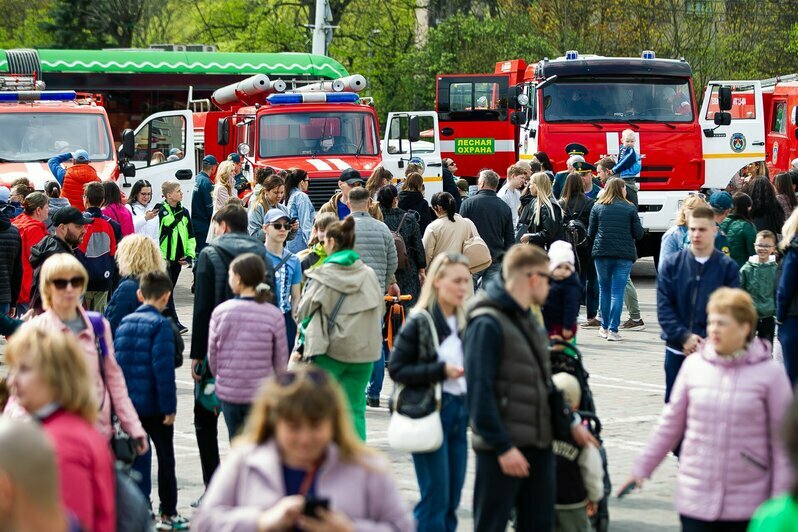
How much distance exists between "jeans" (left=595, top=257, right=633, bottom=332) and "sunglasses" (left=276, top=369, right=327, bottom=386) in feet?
35.6

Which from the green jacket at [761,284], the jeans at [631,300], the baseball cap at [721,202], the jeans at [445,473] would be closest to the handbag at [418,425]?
the jeans at [445,473]

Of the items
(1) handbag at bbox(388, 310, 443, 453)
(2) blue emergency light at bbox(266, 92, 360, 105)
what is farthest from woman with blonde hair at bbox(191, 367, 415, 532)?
(2) blue emergency light at bbox(266, 92, 360, 105)

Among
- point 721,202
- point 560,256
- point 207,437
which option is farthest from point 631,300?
point 207,437

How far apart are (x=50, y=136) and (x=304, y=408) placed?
16.8 meters

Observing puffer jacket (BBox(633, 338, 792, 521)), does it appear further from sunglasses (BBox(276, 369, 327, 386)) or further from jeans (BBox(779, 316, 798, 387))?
jeans (BBox(779, 316, 798, 387))

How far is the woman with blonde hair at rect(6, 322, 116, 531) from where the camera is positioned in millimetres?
4508

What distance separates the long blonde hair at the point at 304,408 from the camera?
3.98 metres

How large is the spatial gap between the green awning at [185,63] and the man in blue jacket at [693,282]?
21.9 meters

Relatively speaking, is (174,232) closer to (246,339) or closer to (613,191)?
(613,191)

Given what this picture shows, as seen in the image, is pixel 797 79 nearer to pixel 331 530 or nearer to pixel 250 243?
pixel 250 243

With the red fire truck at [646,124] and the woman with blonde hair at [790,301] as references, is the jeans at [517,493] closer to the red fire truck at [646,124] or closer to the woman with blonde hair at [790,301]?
the woman with blonde hair at [790,301]

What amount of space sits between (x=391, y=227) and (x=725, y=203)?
276cm

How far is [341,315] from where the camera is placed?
8.30 meters

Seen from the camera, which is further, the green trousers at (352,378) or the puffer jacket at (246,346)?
the green trousers at (352,378)
